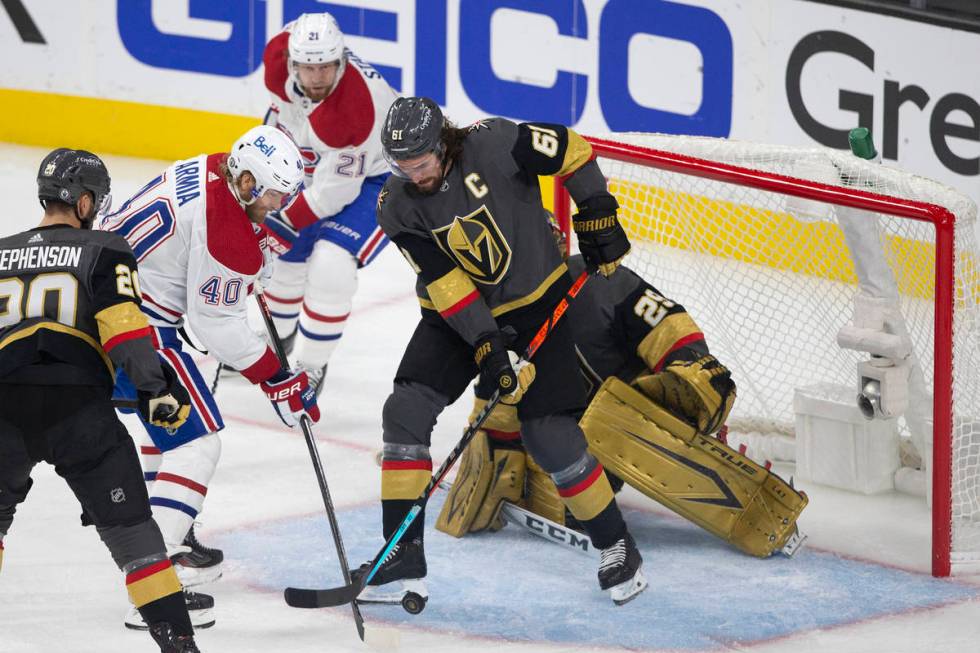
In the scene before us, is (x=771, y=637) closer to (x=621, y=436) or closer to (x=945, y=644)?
(x=945, y=644)

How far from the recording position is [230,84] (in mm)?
7500

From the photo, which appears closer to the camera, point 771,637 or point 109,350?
point 109,350

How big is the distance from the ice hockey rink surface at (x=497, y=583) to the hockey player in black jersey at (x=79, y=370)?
49 cm

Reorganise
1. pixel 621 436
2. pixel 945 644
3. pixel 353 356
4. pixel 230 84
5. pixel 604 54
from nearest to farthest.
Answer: pixel 945 644
pixel 621 436
pixel 353 356
pixel 604 54
pixel 230 84

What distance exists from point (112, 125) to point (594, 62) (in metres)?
2.39

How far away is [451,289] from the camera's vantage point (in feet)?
11.9

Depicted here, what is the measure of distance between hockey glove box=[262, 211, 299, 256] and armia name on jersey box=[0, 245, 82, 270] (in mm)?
2087

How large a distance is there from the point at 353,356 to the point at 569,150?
2.38 m

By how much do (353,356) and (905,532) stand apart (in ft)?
7.57

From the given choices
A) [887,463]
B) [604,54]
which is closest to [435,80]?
[604,54]

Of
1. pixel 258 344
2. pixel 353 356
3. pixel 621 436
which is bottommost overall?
pixel 353 356

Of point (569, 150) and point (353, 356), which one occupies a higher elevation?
point (569, 150)

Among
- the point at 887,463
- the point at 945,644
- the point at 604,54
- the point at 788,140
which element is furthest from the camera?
the point at 604,54

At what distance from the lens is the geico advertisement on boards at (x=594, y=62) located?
6027 mm
